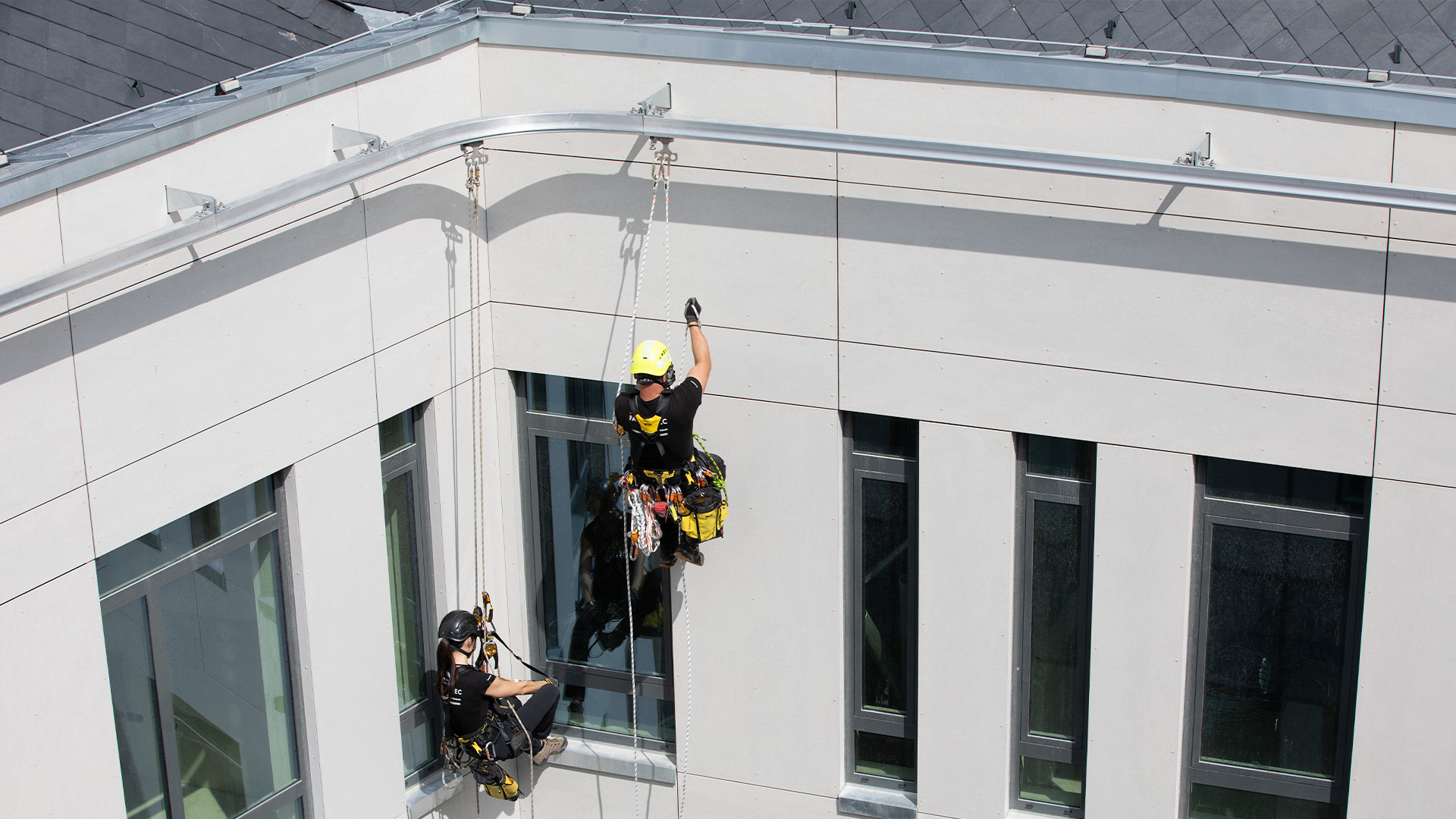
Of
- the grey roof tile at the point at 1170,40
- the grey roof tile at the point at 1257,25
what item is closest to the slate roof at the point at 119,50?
the grey roof tile at the point at 1170,40

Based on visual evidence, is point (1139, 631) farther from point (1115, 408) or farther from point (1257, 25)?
point (1257, 25)

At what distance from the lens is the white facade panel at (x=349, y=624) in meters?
8.66

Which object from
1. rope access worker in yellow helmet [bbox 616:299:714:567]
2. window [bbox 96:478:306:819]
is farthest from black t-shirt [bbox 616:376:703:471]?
window [bbox 96:478:306:819]

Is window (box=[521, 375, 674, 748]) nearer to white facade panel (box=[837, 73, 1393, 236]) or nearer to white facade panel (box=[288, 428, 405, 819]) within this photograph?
white facade panel (box=[288, 428, 405, 819])

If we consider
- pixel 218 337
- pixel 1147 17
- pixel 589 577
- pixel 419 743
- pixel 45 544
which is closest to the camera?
pixel 45 544

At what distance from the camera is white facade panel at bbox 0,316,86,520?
271 inches

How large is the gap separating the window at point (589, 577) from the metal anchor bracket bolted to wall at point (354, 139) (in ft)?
7.02

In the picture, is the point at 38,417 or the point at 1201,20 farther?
the point at 1201,20

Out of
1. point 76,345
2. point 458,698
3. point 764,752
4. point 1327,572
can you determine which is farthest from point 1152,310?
point 76,345

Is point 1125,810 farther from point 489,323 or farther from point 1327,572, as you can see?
point 489,323

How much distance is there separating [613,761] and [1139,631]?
12.0 feet

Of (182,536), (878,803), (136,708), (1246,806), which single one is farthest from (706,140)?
(1246,806)

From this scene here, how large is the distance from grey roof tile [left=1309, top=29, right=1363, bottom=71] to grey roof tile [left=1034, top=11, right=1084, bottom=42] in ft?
4.16

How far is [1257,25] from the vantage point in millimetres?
8258
